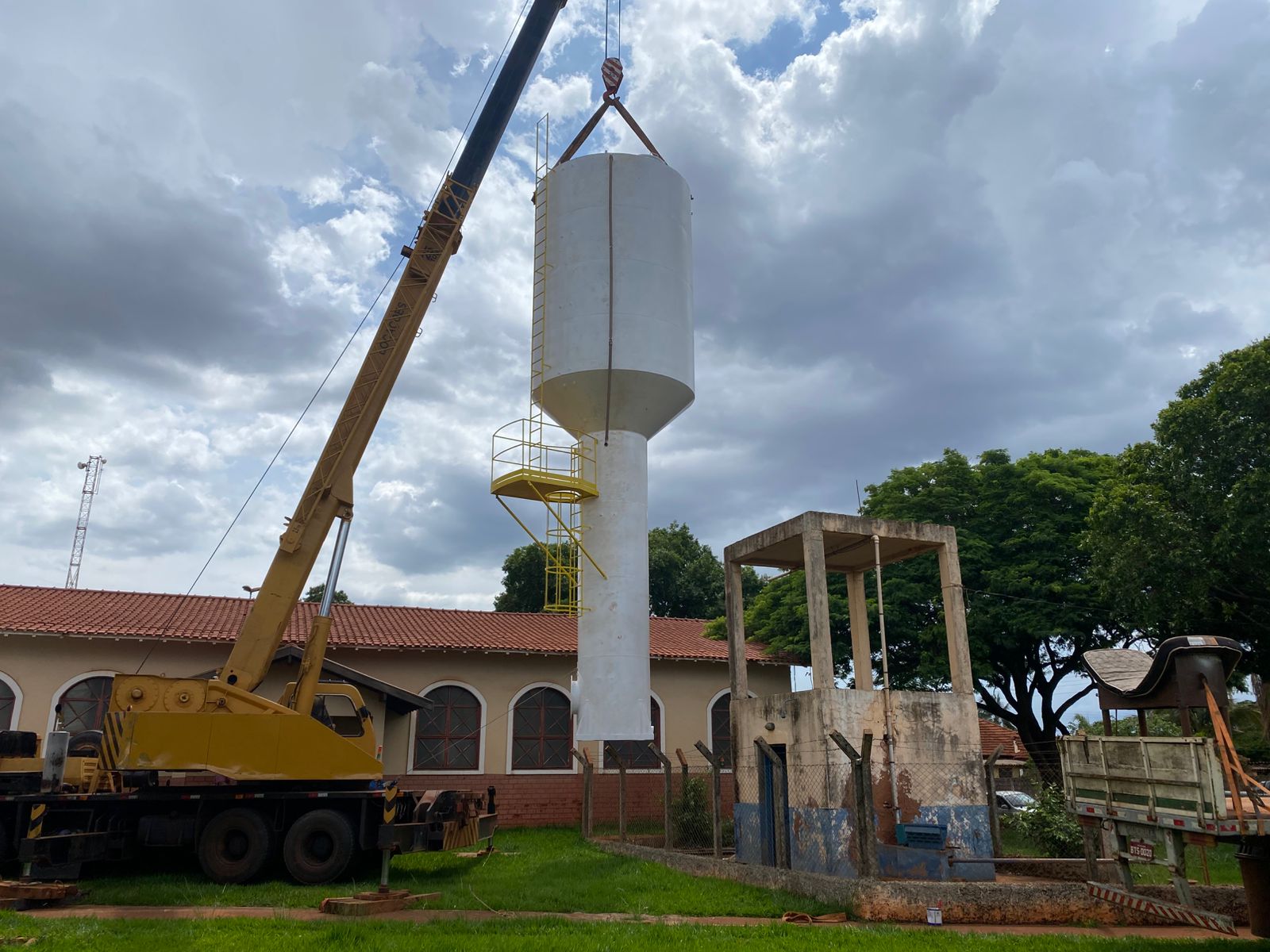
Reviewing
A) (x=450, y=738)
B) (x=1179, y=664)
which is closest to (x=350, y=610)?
(x=450, y=738)

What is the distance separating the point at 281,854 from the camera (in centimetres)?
1362

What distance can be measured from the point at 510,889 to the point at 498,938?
315 cm

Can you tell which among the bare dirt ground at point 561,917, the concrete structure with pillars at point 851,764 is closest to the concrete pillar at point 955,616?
the concrete structure with pillars at point 851,764

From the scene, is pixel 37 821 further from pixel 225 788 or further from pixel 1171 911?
pixel 1171 911

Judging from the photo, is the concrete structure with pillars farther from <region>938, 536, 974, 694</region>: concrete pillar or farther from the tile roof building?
the tile roof building

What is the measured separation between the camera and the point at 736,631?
17203 millimetres

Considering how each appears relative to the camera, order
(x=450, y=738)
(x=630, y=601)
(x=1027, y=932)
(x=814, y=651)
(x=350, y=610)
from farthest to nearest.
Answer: (x=350, y=610) < (x=450, y=738) < (x=630, y=601) < (x=814, y=651) < (x=1027, y=932)

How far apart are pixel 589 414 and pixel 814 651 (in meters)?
7.06

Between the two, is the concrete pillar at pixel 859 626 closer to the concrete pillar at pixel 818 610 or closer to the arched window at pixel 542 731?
the concrete pillar at pixel 818 610

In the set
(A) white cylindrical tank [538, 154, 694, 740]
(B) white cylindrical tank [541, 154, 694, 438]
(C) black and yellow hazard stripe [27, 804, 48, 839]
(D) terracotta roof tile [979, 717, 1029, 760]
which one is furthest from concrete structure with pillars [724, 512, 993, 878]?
(D) terracotta roof tile [979, 717, 1029, 760]

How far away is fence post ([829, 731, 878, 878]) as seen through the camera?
1180 centimetres

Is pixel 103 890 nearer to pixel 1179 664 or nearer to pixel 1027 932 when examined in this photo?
pixel 1027 932

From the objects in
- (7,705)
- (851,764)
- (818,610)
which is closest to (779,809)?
(851,764)

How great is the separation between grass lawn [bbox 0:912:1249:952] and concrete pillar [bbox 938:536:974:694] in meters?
5.30
